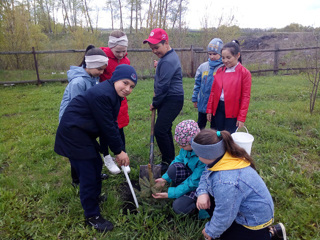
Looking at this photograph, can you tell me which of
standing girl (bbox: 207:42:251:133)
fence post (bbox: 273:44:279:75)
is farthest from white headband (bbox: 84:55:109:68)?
fence post (bbox: 273:44:279:75)

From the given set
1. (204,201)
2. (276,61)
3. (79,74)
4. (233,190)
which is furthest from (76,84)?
(276,61)

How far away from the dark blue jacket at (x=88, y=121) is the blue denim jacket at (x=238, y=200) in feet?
3.39

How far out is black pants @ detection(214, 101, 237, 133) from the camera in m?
3.11

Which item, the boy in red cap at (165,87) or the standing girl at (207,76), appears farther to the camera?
the standing girl at (207,76)

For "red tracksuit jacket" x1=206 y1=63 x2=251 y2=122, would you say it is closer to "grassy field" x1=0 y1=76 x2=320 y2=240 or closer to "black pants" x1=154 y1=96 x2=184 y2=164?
"black pants" x1=154 y1=96 x2=184 y2=164

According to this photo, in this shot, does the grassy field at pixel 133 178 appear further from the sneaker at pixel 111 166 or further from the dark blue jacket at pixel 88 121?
the dark blue jacket at pixel 88 121

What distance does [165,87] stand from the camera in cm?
288

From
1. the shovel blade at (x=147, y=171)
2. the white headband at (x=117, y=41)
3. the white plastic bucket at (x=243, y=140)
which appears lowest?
the shovel blade at (x=147, y=171)

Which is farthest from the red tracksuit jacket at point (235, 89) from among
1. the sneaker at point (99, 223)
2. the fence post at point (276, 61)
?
the fence post at point (276, 61)

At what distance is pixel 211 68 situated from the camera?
11.1 ft

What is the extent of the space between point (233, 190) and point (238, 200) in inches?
3.4

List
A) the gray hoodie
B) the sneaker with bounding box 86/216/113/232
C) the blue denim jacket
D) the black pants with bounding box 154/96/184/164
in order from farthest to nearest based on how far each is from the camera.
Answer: the black pants with bounding box 154/96/184/164, the gray hoodie, the sneaker with bounding box 86/216/113/232, the blue denim jacket

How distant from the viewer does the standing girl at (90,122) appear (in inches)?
79.5

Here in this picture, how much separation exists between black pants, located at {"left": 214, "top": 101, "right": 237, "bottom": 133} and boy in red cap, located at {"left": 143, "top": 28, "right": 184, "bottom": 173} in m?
0.55
